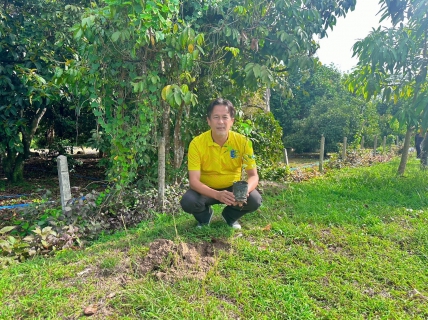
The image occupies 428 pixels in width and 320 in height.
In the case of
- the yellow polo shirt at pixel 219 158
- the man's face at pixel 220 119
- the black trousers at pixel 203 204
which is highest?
the man's face at pixel 220 119

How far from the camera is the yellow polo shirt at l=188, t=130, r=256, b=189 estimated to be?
2.80 metres

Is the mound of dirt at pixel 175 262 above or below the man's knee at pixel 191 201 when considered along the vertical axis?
below

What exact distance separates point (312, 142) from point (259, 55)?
11.9 metres

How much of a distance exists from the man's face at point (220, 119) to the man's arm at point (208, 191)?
0.44m

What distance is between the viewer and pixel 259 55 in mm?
3953

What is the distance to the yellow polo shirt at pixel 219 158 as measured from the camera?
2799 millimetres

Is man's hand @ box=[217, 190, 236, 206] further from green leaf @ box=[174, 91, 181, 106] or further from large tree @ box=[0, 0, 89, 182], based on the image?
large tree @ box=[0, 0, 89, 182]

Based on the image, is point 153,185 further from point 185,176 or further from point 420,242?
point 420,242

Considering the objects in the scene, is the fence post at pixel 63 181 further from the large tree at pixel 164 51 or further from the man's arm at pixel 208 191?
the man's arm at pixel 208 191

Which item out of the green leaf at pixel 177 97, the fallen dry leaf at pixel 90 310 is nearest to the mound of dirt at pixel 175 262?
the fallen dry leaf at pixel 90 310

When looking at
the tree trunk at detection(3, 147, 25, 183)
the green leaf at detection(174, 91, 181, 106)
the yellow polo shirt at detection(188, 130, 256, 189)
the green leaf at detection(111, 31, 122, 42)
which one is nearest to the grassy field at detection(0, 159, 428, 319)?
the yellow polo shirt at detection(188, 130, 256, 189)

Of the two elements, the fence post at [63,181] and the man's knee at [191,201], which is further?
the fence post at [63,181]

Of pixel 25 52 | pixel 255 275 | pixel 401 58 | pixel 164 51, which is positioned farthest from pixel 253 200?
pixel 25 52

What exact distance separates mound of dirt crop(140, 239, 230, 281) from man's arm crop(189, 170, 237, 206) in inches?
16.9
